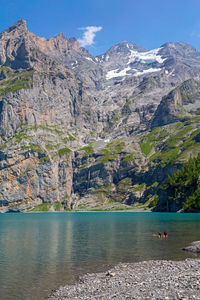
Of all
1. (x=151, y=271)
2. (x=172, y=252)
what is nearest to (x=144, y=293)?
(x=151, y=271)

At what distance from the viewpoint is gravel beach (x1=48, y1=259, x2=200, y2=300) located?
2497cm

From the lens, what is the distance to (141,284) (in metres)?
29.5

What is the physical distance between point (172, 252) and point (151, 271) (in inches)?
732

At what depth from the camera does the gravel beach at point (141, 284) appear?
25.0 meters

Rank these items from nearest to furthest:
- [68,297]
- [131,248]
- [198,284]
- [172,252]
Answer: [198,284], [68,297], [172,252], [131,248]

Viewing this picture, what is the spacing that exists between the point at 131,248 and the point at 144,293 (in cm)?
3422

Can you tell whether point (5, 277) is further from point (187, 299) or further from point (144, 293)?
point (187, 299)

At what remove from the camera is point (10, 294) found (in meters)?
31.5

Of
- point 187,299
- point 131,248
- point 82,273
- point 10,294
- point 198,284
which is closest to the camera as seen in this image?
point 187,299

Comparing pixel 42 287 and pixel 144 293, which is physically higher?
pixel 144 293

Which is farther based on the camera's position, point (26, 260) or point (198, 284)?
point (26, 260)

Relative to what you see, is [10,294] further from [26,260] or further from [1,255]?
[1,255]

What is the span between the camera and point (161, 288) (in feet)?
86.8

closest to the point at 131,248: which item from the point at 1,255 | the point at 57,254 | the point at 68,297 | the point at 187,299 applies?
the point at 57,254
